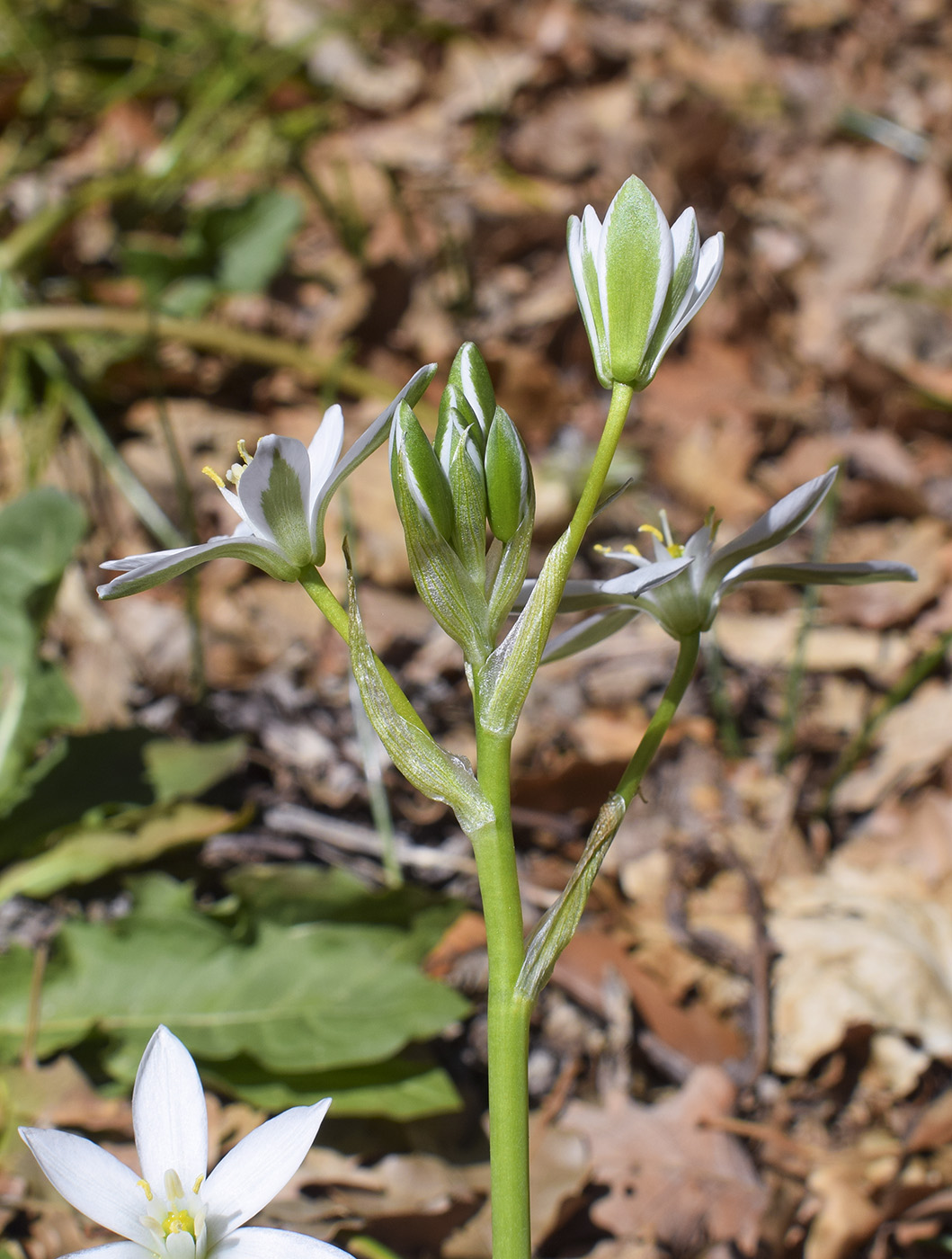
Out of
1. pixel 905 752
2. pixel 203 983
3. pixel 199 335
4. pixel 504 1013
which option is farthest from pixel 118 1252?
pixel 199 335

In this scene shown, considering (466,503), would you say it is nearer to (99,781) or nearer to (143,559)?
(143,559)

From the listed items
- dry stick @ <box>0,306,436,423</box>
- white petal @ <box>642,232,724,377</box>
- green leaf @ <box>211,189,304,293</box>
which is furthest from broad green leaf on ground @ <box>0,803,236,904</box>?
green leaf @ <box>211,189,304,293</box>

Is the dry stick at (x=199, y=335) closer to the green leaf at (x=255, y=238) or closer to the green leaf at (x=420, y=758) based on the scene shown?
the green leaf at (x=255, y=238)

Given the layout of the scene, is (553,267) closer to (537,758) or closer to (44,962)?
(537,758)

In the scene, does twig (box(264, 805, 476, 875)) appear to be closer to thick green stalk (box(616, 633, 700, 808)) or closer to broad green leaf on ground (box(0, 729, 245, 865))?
broad green leaf on ground (box(0, 729, 245, 865))

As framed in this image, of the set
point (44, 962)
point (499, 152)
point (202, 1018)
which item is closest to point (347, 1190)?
point (202, 1018)
